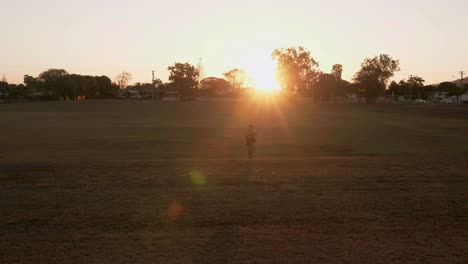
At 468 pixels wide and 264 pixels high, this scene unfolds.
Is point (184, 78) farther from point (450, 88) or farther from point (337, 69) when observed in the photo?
point (450, 88)

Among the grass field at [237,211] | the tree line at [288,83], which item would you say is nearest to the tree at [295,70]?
the tree line at [288,83]

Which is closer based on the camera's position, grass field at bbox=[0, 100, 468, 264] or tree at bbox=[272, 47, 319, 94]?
grass field at bbox=[0, 100, 468, 264]

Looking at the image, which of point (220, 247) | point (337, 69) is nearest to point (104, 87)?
point (337, 69)

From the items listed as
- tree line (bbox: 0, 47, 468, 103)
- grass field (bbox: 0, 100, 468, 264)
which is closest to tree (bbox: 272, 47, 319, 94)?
tree line (bbox: 0, 47, 468, 103)

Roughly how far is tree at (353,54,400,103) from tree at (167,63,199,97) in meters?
49.9

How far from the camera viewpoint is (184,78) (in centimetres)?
15838

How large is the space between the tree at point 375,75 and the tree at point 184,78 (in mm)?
49915

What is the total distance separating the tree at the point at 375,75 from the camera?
12656 cm

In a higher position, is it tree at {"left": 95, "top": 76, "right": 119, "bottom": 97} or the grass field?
tree at {"left": 95, "top": 76, "right": 119, "bottom": 97}

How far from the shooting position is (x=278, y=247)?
8.78 m

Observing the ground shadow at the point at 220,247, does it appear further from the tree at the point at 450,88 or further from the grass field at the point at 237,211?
the tree at the point at 450,88

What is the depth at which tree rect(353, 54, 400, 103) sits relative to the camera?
127m

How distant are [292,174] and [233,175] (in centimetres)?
174

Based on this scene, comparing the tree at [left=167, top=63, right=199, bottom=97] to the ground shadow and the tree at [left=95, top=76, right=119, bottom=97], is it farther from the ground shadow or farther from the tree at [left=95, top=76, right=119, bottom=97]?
the ground shadow
